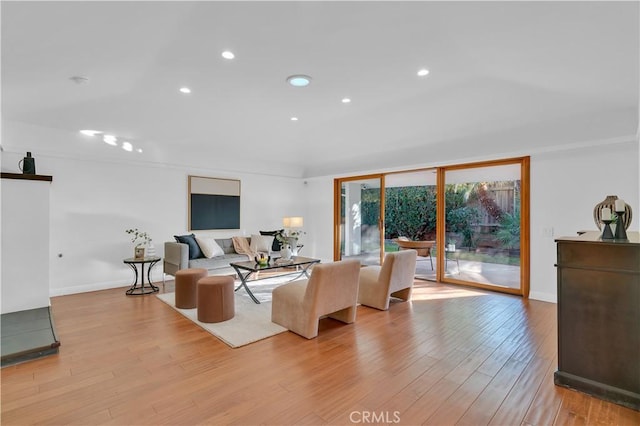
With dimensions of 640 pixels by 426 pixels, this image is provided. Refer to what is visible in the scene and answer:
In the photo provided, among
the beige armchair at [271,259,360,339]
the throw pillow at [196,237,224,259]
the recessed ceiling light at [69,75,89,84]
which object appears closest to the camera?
the beige armchair at [271,259,360,339]

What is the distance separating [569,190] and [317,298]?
160 inches

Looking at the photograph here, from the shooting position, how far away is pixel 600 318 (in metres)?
2.25

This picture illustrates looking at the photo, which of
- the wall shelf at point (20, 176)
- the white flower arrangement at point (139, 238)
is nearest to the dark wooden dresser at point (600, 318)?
the wall shelf at point (20, 176)

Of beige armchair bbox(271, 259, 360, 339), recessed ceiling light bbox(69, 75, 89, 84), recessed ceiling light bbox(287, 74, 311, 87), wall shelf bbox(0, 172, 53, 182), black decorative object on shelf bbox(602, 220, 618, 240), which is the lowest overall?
beige armchair bbox(271, 259, 360, 339)

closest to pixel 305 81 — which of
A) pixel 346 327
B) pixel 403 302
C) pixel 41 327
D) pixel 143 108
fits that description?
pixel 143 108

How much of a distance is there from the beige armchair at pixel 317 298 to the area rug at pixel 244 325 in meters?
0.18

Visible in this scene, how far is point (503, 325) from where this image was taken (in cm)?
369

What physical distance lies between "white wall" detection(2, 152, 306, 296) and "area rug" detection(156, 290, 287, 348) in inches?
72.6

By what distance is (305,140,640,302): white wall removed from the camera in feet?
13.4

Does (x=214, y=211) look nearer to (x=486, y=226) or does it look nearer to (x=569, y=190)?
(x=486, y=226)

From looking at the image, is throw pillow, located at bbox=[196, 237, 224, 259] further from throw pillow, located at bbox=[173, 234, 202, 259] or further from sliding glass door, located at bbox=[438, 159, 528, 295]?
sliding glass door, located at bbox=[438, 159, 528, 295]

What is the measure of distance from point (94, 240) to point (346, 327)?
14.9 feet

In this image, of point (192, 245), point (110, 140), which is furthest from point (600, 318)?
point (110, 140)

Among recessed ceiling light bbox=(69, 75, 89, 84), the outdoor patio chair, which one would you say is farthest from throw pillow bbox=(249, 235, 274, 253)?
recessed ceiling light bbox=(69, 75, 89, 84)
